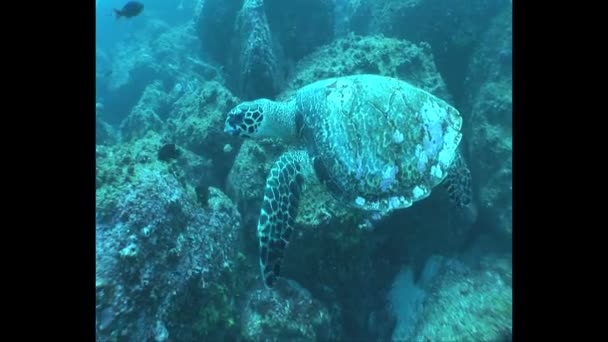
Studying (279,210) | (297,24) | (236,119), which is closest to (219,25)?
(297,24)

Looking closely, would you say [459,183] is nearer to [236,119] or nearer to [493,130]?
[493,130]

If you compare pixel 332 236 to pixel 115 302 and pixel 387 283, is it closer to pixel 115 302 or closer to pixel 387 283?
pixel 387 283

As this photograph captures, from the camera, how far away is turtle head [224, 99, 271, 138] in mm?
4684

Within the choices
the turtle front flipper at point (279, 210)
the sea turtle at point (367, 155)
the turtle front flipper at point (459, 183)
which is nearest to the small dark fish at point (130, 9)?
the sea turtle at point (367, 155)

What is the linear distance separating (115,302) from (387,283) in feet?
12.9

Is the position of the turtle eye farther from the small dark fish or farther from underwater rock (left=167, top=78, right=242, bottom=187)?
the small dark fish

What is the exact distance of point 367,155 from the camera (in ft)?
13.0

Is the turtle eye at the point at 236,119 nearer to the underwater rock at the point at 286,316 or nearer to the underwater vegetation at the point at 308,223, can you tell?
the underwater vegetation at the point at 308,223

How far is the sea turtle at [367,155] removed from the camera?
387cm

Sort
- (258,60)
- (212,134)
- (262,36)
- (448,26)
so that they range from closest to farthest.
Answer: (212,134) < (258,60) < (262,36) < (448,26)

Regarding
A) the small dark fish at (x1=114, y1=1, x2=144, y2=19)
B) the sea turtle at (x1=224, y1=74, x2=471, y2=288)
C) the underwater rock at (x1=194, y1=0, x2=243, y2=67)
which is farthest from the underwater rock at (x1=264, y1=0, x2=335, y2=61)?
the sea turtle at (x1=224, y1=74, x2=471, y2=288)

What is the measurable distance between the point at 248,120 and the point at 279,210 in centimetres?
141
